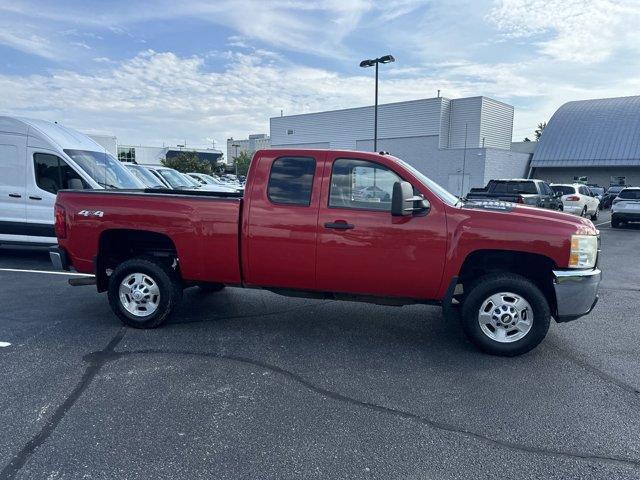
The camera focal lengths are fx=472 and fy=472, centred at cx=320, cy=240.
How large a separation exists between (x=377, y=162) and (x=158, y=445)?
126 inches

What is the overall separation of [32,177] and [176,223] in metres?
5.29

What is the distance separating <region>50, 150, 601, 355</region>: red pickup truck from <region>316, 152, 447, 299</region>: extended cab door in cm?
1

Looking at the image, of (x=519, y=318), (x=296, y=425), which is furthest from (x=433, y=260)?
(x=296, y=425)

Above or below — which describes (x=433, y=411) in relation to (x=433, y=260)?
below

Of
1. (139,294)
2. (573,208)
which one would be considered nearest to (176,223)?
(139,294)

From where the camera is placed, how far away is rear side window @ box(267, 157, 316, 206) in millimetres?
4824

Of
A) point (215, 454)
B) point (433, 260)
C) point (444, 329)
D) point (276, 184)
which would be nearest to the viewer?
point (215, 454)

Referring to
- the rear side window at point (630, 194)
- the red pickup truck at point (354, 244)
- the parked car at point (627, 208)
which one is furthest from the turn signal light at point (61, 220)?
the rear side window at point (630, 194)

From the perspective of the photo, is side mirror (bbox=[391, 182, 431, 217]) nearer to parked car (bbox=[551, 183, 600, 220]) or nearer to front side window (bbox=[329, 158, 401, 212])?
front side window (bbox=[329, 158, 401, 212])

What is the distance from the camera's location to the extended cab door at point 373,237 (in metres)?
4.55

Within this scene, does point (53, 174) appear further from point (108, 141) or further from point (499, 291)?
point (108, 141)

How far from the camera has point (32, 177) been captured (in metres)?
8.63

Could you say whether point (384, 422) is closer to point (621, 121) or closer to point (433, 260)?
point (433, 260)

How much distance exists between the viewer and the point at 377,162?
4797 millimetres
